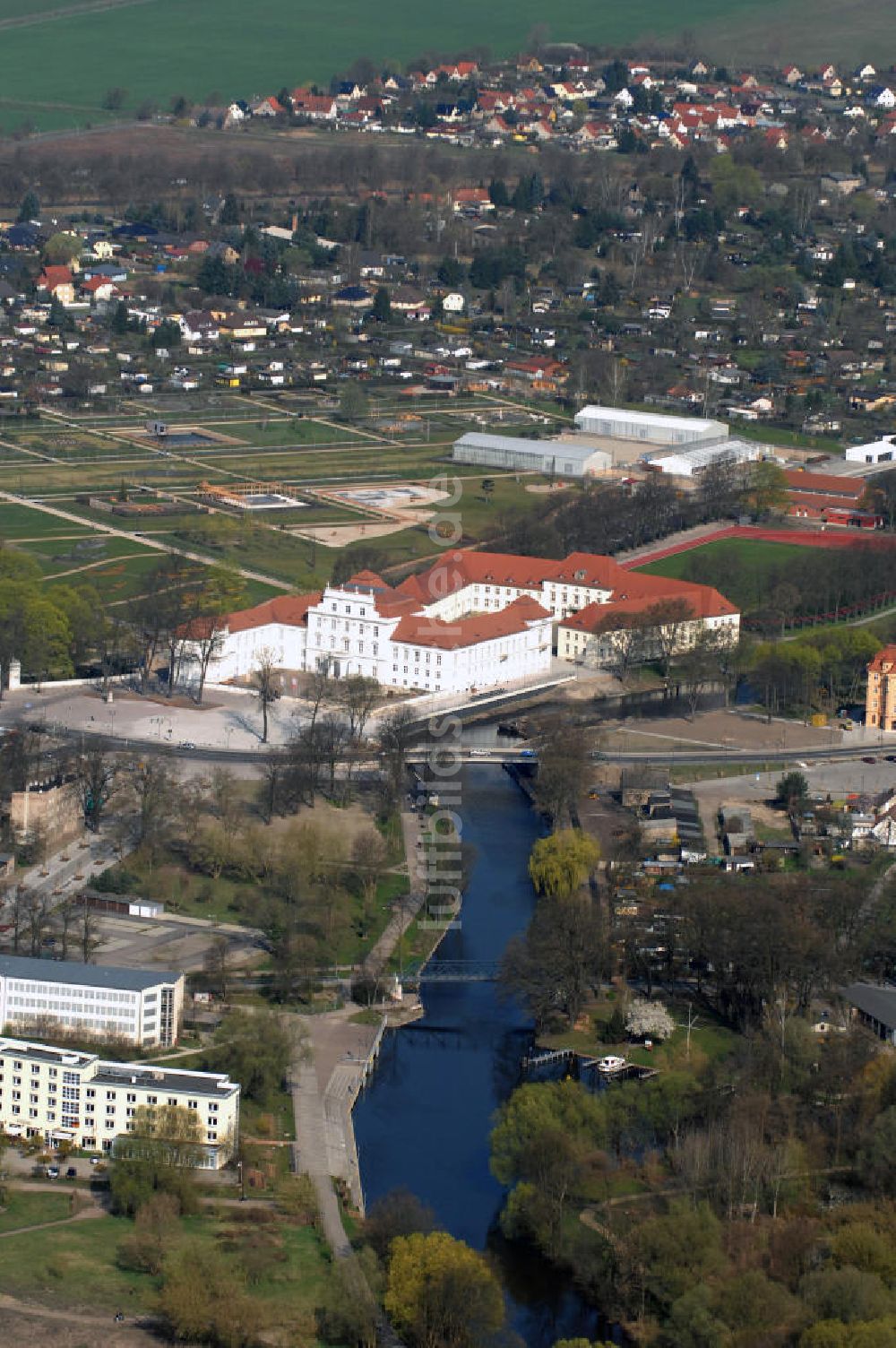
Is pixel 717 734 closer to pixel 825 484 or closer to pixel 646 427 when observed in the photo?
pixel 825 484

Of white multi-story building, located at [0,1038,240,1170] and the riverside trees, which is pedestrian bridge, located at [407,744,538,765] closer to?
the riverside trees

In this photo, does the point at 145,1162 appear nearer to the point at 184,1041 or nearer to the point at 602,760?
the point at 184,1041

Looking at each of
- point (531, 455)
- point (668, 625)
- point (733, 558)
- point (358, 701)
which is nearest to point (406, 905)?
point (358, 701)

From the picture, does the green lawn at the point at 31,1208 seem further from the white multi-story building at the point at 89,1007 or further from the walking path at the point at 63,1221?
the white multi-story building at the point at 89,1007

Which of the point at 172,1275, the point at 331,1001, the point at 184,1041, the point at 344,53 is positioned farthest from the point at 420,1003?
the point at 344,53

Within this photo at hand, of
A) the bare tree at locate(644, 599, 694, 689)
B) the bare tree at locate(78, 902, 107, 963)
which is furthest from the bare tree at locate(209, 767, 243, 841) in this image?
the bare tree at locate(644, 599, 694, 689)

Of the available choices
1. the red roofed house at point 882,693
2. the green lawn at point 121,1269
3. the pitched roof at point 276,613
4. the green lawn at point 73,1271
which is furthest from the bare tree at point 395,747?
the green lawn at point 73,1271
